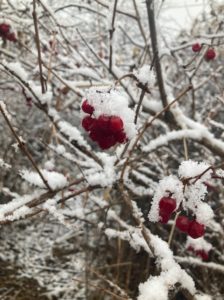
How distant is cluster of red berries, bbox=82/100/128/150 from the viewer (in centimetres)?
130

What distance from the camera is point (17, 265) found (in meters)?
5.13

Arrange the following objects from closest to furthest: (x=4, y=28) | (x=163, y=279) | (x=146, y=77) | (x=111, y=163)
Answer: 1. (x=163, y=279)
2. (x=146, y=77)
3. (x=111, y=163)
4. (x=4, y=28)

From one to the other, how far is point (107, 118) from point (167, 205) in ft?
0.98

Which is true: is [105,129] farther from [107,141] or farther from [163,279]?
[163,279]

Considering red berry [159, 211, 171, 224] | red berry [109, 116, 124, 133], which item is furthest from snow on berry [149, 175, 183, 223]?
red berry [109, 116, 124, 133]

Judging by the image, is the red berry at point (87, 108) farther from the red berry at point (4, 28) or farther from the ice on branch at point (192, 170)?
the red berry at point (4, 28)

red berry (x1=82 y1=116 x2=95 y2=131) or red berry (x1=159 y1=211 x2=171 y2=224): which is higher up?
red berry (x1=82 y1=116 x2=95 y2=131)

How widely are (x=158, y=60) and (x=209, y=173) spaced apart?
963 mm

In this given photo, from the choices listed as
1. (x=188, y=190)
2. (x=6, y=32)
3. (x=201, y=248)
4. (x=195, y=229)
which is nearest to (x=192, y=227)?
(x=195, y=229)

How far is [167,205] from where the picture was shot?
1.36 meters

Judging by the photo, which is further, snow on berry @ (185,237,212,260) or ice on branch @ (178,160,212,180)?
snow on berry @ (185,237,212,260)

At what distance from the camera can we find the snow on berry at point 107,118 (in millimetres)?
1304

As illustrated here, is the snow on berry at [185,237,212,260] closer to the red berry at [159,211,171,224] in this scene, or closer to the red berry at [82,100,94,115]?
the red berry at [159,211,171,224]

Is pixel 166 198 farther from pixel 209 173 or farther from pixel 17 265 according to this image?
pixel 17 265
